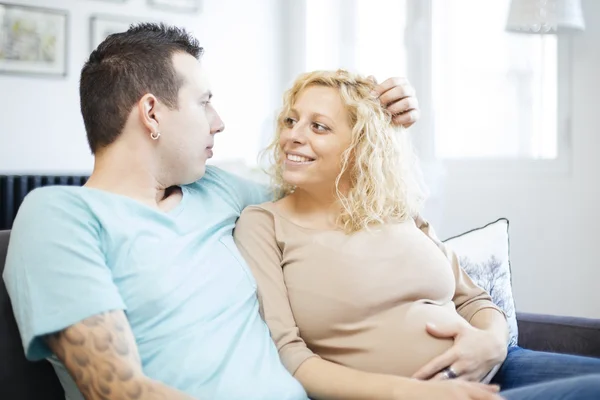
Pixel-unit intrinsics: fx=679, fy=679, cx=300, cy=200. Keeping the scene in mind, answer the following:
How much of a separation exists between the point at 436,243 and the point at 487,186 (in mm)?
1782

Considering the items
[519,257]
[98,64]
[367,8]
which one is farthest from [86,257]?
[367,8]

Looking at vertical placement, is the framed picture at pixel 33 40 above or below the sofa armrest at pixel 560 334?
above

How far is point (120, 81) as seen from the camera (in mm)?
1309

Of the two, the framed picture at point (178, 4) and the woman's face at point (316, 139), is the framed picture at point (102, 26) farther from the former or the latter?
the woman's face at point (316, 139)

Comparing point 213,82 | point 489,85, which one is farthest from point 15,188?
point 489,85

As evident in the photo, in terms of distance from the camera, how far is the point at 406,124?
162cm

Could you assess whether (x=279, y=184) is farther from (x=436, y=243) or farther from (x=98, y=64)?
(x=98, y=64)

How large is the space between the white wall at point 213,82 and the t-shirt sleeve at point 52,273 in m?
2.81

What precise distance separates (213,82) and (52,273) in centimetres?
340

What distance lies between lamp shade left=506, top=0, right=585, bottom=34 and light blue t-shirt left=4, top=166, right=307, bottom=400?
203 centimetres

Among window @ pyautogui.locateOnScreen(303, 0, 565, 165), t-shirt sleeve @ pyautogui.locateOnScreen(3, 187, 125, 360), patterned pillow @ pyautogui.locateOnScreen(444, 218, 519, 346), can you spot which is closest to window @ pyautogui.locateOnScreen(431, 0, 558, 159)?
window @ pyautogui.locateOnScreen(303, 0, 565, 165)

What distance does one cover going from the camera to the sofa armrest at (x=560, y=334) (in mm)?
1690

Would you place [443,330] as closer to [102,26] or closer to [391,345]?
[391,345]

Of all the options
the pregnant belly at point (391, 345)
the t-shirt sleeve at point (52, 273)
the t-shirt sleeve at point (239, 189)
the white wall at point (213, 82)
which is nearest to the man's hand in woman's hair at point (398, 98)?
the t-shirt sleeve at point (239, 189)
